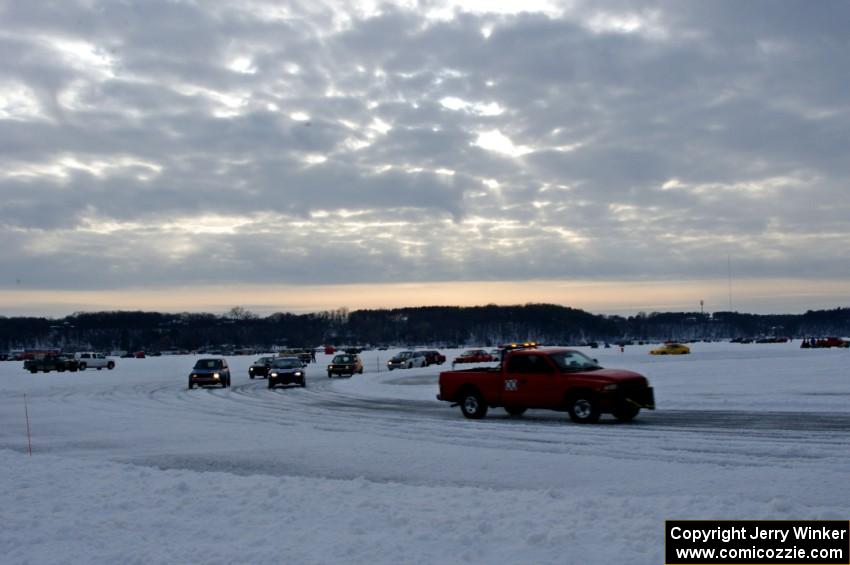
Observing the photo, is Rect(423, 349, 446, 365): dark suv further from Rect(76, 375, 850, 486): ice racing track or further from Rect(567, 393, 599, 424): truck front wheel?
Rect(567, 393, 599, 424): truck front wheel

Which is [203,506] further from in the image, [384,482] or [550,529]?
[550,529]

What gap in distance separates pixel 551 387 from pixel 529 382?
2.11 ft

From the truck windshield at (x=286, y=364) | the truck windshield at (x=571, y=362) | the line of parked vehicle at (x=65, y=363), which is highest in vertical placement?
the truck windshield at (x=571, y=362)

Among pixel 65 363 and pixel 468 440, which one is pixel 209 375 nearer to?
pixel 468 440

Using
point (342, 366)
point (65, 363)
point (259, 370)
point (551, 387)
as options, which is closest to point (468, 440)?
point (551, 387)

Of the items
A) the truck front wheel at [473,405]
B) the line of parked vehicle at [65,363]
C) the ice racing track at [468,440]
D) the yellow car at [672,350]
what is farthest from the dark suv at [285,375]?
the yellow car at [672,350]

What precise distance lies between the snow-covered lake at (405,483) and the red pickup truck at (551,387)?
514mm

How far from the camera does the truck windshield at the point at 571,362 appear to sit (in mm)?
19641

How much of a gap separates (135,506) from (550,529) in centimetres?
465

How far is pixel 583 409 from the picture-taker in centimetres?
1861

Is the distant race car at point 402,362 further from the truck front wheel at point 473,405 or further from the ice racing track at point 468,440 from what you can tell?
the truck front wheel at point 473,405

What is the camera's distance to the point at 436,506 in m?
8.73

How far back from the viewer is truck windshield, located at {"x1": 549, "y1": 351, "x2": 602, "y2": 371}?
1964 centimetres

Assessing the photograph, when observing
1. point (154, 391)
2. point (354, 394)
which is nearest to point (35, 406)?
point (154, 391)
